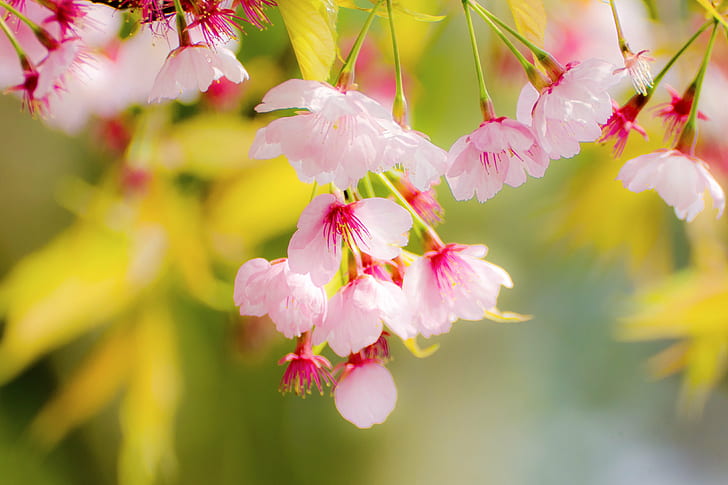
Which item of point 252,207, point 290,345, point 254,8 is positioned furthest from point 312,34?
point 290,345

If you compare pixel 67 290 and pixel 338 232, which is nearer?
pixel 338 232

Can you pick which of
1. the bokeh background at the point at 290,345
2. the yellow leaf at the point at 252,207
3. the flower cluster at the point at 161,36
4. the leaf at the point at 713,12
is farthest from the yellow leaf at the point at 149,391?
the leaf at the point at 713,12

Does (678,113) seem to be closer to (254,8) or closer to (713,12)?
(713,12)

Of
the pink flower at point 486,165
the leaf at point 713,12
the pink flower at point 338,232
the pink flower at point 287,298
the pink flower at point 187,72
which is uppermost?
the leaf at point 713,12

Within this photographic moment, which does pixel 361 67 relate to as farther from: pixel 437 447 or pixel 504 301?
pixel 437 447

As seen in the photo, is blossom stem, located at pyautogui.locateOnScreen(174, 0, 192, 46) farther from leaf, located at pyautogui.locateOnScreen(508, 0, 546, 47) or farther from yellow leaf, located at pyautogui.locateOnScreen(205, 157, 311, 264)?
yellow leaf, located at pyautogui.locateOnScreen(205, 157, 311, 264)

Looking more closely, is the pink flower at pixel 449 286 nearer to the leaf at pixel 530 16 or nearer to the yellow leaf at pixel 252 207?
the leaf at pixel 530 16

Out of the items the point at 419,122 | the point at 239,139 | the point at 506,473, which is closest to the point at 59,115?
the point at 239,139
